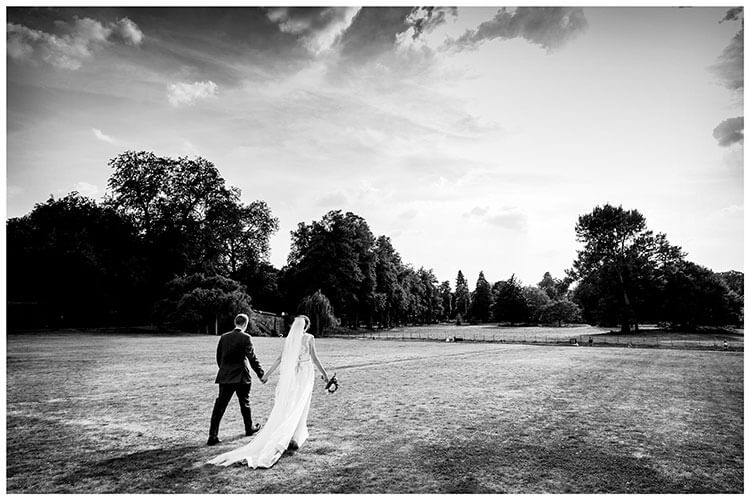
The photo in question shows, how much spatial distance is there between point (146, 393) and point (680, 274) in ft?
169

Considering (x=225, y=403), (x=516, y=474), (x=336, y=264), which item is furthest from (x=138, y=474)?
(x=336, y=264)

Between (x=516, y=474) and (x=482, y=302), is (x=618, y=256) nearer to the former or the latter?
(x=516, y=474)

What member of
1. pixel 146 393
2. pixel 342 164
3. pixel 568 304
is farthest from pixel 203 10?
pixel 568 304

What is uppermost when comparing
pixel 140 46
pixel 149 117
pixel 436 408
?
pixel 140 46

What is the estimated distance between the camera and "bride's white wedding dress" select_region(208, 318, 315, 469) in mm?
5480

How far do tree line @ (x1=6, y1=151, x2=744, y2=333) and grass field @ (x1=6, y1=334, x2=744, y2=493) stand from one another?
30610mm

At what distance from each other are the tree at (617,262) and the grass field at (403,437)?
3972 cm

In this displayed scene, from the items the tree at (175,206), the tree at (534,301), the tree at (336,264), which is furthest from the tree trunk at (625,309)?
the tree at (175,206)

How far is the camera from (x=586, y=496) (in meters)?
4.69

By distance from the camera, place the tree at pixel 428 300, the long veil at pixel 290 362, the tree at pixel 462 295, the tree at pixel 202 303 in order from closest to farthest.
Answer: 1. the long veil at pixel 290 362
2. the tree at pixel 202 303
3. the tree at pixel 428 300
4. the tree at pixel 462 295

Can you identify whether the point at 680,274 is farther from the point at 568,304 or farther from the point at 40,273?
the point at 40,273

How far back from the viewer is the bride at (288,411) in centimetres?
549

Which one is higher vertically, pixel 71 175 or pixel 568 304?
pixel 71 175

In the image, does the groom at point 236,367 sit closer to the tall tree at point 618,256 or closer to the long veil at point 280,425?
the long veil at point 280,425
